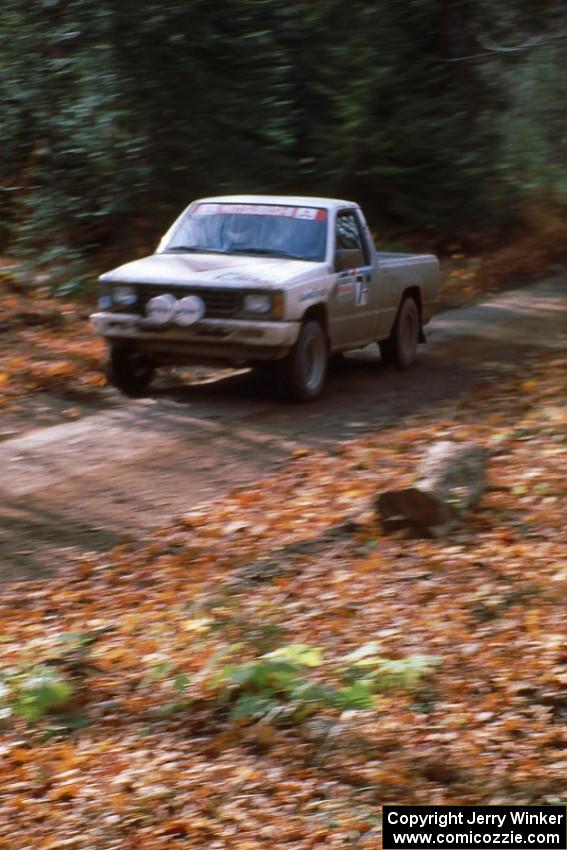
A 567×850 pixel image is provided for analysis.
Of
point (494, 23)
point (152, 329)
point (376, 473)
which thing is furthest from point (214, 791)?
point (494, 23)

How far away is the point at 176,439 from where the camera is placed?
9742mm

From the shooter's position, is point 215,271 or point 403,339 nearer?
point 215,271

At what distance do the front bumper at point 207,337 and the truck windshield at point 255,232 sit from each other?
100 cm

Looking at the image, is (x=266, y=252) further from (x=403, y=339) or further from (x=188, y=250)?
(x=403, y=339)

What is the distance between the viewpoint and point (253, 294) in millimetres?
10336

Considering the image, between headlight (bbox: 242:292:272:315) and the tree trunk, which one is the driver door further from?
the tree trunk

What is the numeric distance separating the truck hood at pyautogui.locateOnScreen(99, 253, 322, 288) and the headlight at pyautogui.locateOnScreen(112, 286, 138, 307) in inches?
2.6

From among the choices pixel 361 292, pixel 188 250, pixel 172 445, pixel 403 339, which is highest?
pixel 188 250

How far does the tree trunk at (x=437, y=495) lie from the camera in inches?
291

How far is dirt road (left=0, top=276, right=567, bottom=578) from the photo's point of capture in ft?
25.3

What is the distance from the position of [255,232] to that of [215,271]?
897 mm

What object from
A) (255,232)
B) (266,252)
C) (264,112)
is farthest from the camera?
(264,112)

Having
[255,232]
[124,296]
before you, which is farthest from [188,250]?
[124,296]

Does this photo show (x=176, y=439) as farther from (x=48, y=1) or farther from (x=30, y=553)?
(x=48, y=1)
